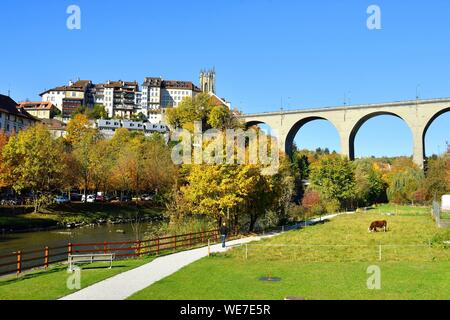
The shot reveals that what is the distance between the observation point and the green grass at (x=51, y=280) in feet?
37.2

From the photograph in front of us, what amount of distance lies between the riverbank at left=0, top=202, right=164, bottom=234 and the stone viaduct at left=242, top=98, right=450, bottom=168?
2239 cm

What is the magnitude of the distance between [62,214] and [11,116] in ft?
103

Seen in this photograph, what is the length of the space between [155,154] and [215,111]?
429 inches

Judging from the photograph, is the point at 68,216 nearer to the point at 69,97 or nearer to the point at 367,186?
the point at 367,186

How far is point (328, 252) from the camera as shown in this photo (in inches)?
756

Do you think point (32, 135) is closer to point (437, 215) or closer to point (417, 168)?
point (437, 215)

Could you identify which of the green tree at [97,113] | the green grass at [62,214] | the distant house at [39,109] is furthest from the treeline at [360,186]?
the distant house at [39,109]

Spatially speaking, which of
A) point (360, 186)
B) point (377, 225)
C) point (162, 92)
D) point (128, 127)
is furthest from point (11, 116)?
point (162, 92)

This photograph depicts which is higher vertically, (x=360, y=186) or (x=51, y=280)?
(x=360, y=186)

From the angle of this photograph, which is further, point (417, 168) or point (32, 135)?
point (417, 168)

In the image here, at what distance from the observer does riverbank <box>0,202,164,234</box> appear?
1409 inches

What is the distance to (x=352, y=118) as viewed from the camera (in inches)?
2849

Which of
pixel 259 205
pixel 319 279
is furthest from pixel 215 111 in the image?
pixel 319 279
